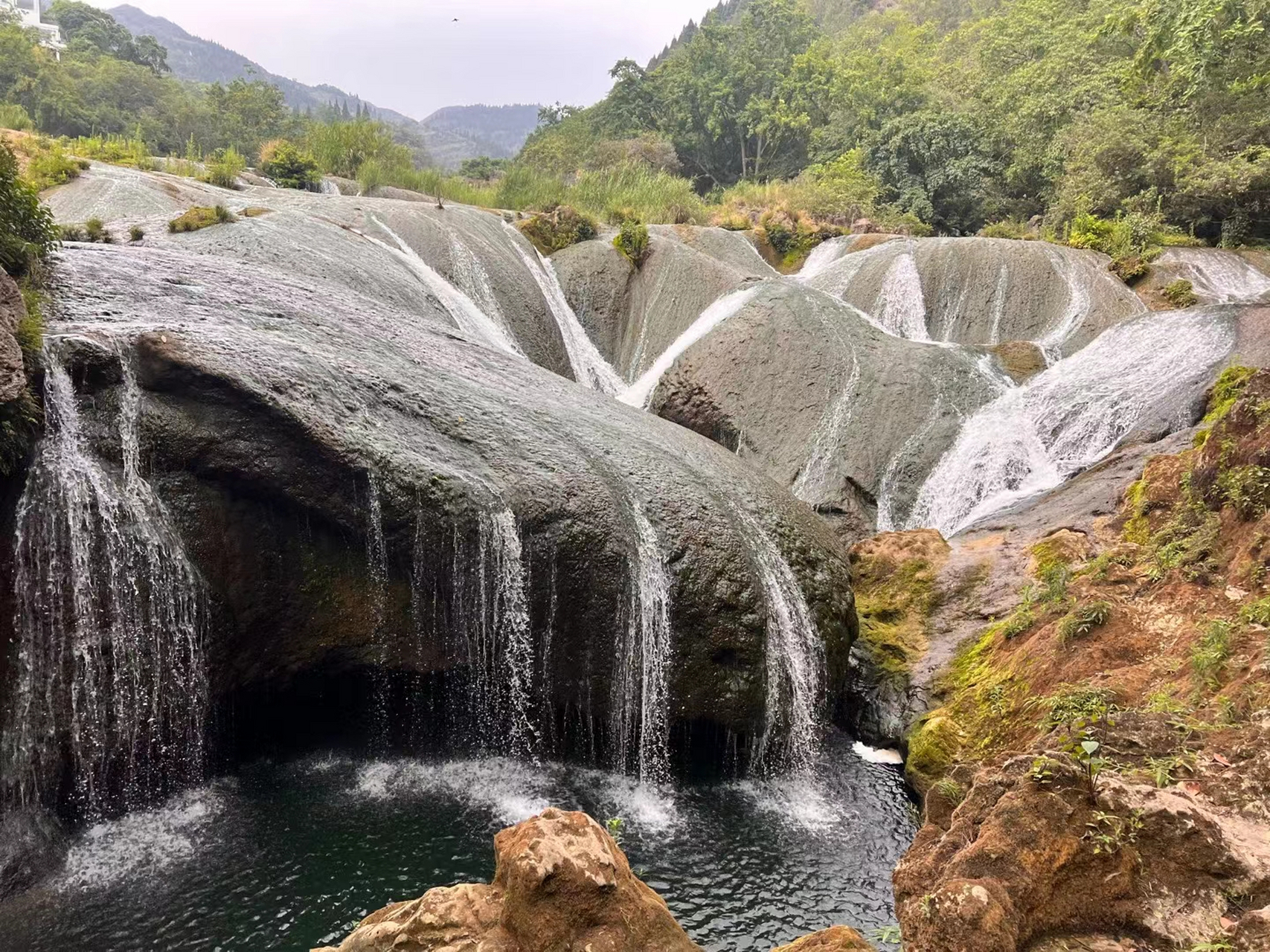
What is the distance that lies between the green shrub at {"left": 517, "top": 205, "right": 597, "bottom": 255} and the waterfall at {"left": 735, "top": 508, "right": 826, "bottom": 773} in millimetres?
Result: 12486

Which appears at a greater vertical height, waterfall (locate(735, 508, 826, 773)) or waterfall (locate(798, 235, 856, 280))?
waterfall (locate(798, 235, 856, 280))

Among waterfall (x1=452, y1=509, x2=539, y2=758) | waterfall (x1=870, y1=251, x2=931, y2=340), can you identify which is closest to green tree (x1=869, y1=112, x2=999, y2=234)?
waterfall (x1=870, y1=251, x2=931, y2=340)

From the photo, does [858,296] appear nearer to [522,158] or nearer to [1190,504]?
[1190,504]

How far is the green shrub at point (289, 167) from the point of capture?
20609 millimetres

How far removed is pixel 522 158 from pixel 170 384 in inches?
1664

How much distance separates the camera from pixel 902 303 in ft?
57.3

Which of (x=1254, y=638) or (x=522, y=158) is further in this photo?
(x=522, y=158)

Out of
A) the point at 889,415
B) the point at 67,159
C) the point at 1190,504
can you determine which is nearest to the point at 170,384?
the point at 1190,504

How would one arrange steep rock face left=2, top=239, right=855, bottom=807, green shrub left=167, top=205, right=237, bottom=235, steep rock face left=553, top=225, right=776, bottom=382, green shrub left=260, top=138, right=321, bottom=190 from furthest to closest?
green shrub left=260, top=138, right=321, bottom=190 → steep rock face left=553, top=225, right=776, bottom=382 → green shrub left=167, top=205, right=237, bottom=235 → steep rock face left=2, top=239, right=855, bottom=807

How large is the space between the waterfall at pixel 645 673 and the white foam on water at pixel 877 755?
2089 millimetres

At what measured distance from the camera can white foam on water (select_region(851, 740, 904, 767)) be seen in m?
7.98

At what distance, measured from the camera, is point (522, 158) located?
148ft

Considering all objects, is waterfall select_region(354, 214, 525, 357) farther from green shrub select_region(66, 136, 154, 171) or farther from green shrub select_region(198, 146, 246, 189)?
green shrub select_region(66, 136, 154, 171)

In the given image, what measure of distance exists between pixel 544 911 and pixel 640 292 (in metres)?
15.6
